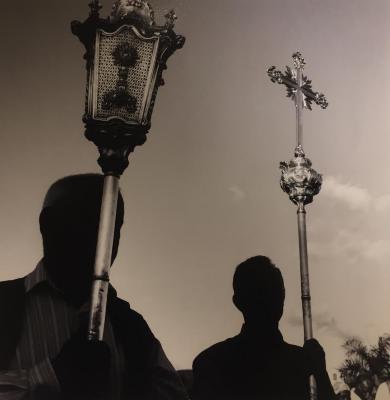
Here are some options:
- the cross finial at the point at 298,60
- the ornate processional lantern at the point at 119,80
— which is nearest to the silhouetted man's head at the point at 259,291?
the ornate processional lantern at the point at 119,80

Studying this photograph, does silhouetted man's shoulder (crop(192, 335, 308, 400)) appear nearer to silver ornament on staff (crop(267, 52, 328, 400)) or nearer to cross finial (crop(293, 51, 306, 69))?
silver ornament on staff (crop(267, 52, 328, 400))

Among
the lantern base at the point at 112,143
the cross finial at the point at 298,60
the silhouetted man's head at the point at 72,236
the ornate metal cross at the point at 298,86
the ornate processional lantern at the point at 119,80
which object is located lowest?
the silhouetted man's head at the point at 72,236

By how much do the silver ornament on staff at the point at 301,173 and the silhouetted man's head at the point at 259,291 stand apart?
12 centimetres

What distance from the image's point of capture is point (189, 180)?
113 inches

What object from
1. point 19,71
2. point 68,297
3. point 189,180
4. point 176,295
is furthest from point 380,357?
point 19,71

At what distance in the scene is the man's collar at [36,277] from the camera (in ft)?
7.73

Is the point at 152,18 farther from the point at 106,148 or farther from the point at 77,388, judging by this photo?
the point at 77,388

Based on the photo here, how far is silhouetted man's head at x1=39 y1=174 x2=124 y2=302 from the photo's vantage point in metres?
2.37

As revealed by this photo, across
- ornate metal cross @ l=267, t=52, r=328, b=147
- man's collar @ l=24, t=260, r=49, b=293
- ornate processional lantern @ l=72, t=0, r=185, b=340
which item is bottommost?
man's collar @ l=24, t=260, r=49, b=293

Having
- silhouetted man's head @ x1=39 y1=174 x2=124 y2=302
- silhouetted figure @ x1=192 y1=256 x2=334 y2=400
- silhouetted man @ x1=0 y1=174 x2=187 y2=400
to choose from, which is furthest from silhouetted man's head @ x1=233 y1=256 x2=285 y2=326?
silhouetted man's head @ x1=39 y1=174 x2=124 y2=302

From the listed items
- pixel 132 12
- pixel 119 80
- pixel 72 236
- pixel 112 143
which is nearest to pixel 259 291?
pixel 72 236

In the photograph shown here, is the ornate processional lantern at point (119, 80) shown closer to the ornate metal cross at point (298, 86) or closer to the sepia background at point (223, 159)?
the sepia background at point (223, 159)

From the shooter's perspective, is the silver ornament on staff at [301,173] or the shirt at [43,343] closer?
the shirt at [43,343]

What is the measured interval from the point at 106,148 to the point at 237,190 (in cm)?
86
